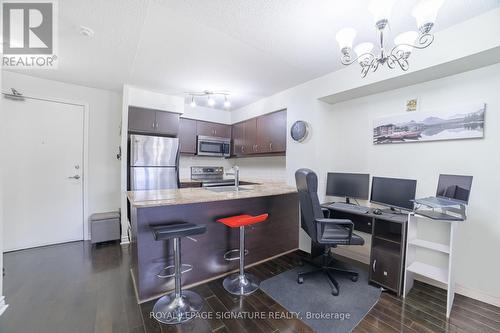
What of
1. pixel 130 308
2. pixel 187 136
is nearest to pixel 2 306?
pixel 130 308

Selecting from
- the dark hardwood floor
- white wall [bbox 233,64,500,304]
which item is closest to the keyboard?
white wall [bbox 233,64,500,304]

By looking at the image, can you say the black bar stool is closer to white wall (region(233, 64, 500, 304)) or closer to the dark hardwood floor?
the dark hardwood floor

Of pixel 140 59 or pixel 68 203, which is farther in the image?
pixel 68 203

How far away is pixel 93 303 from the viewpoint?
1843 millimetres

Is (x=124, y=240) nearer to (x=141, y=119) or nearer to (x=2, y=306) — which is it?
(x=2, y=306)

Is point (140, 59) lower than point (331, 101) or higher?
higher

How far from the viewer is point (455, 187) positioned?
1929 mm

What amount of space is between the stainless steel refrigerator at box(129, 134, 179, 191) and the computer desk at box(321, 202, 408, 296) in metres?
2.90

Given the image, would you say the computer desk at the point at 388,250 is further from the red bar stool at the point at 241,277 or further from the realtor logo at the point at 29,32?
the realtor logo at the point at 29,32

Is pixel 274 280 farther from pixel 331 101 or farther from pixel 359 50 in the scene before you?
pixel 331 101

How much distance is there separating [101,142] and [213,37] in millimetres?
2880

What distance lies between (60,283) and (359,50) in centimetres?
363

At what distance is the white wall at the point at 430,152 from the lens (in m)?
1.93

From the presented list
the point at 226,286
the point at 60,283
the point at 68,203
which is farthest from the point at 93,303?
the point at 68,203
